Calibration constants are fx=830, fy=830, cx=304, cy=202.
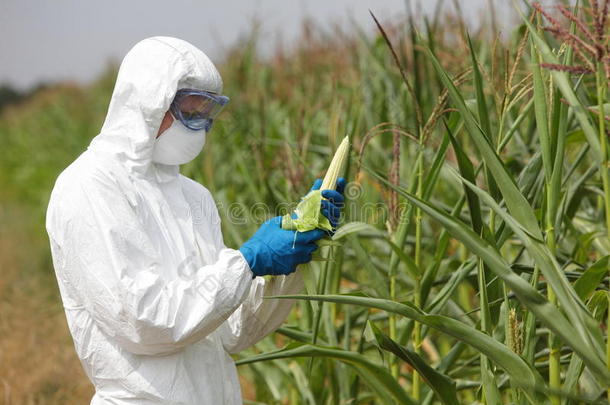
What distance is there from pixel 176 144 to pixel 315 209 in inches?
13.7

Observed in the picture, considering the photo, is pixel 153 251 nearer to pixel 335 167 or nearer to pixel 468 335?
pixel 335 167

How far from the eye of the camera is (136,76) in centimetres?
178

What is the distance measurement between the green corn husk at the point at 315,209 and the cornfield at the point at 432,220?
0.06 meters

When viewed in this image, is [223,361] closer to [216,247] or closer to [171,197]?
[216,247]

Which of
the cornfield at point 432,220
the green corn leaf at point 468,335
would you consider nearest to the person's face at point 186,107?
the cornfield at point 432,220

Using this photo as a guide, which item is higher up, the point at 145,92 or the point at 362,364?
the point at 145,92

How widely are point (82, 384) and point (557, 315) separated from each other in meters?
2.57

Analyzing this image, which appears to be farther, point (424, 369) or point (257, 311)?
point (257, 311)

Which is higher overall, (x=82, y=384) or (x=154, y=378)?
(x=154, y=378)

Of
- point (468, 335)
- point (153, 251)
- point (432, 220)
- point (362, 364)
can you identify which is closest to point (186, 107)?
point (153, 251)

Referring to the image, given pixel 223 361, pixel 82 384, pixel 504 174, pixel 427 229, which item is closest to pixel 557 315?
pixel 504 174

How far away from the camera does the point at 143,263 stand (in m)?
1.70

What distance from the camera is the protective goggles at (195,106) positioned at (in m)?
1.82

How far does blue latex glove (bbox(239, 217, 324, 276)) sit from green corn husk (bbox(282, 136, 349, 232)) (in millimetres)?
17
